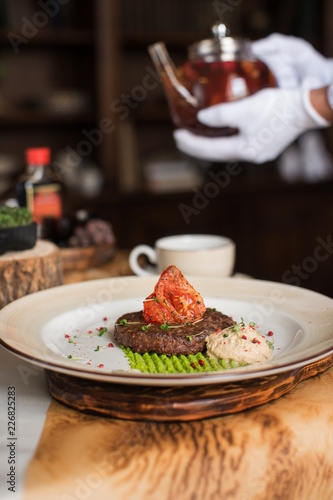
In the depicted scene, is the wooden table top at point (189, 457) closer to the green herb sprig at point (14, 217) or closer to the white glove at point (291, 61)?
the green herb sprig at point (14, 217)

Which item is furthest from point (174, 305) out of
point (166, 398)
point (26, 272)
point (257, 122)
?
point (257, 122)

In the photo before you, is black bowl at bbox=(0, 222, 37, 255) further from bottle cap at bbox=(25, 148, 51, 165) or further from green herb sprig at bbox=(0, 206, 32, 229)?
bottle cap at bbox=(25, 148, 51, 165)

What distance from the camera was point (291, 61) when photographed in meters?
1.48

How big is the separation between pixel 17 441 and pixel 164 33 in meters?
2.75

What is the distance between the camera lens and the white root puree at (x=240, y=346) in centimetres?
67

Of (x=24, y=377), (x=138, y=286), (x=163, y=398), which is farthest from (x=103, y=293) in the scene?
(x=163, y=398)

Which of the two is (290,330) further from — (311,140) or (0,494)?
(311,140)

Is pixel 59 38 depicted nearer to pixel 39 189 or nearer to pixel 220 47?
pixel 39 189

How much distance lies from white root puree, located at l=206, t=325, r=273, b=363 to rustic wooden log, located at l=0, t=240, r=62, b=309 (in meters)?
0.42

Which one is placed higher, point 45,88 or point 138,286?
point 45,88

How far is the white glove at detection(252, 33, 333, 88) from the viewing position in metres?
1.39

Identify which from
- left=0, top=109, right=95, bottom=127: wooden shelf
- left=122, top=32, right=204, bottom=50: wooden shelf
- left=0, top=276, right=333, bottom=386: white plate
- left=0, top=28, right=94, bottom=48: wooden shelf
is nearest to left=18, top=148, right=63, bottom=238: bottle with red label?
left=0, top=276, right=333, bottom=386: white plate

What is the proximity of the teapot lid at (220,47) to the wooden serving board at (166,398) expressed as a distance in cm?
71

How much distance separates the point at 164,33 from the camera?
2971mm
